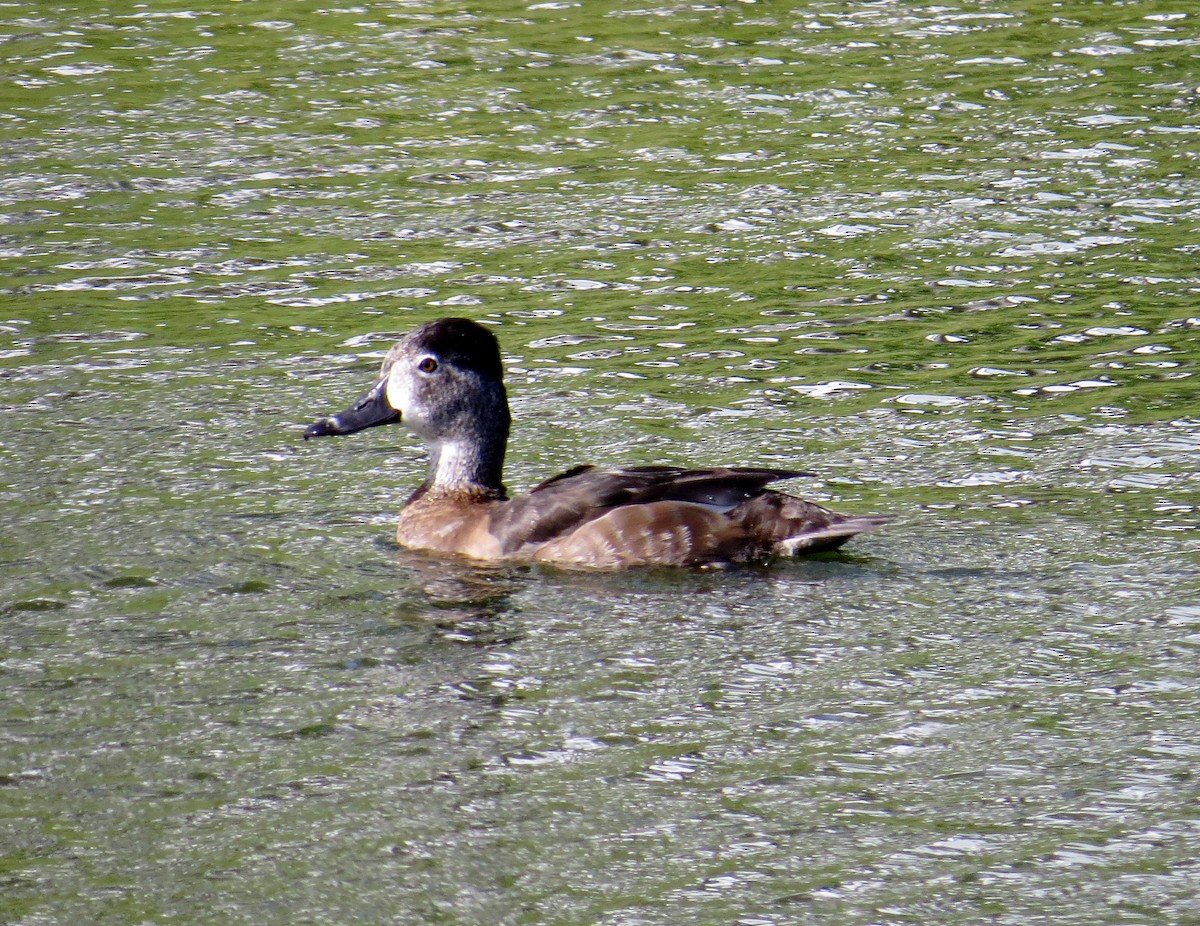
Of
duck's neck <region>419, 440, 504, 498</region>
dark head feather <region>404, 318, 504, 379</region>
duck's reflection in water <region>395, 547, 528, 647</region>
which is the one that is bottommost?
duck's reflection in water <region>395, 547, 528, 647</region>

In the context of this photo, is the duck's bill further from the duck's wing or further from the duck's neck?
the duck's wing

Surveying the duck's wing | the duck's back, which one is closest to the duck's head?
the duck's wing

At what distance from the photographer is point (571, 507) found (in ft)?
30.6

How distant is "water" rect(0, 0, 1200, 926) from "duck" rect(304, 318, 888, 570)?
212 mm

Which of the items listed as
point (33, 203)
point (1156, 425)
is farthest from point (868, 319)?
point (33, 203)

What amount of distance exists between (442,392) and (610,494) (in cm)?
145

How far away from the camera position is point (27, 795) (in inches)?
276

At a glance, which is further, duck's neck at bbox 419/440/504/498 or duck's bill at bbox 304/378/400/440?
duck's bill at bbox 304/378/400/440

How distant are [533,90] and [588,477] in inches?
331

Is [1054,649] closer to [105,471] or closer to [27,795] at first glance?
[27,795]

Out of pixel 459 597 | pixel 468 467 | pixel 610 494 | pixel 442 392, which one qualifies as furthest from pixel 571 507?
pixel 442 392

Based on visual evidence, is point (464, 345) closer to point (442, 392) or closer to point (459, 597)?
point (442, 392)

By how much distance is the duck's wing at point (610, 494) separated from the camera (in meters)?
9.18

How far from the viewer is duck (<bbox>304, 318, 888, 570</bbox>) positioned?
9195mm
